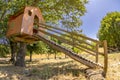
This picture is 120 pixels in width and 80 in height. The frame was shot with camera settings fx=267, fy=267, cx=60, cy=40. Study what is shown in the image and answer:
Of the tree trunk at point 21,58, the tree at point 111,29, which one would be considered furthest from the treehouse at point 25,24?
the tree at point 111,29

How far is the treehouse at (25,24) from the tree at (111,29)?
1559 inches

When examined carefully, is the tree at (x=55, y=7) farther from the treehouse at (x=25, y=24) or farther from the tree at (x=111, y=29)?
the tree at (x=111, y=29)

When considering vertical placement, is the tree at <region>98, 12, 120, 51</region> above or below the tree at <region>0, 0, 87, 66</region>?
below

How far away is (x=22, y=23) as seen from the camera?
17.6m

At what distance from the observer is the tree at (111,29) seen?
190 ft

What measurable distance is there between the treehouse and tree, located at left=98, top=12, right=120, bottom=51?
39603 millimetres

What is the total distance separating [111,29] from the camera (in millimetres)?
59938

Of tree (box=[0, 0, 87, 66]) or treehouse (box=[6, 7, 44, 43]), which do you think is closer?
treehouse (box=[6, 7, 44, 43])

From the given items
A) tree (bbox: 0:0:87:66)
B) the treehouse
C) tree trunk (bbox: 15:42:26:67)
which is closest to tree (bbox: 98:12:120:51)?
tree (bbox: 0:0:87:66)

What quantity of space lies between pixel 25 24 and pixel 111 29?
1748 inches

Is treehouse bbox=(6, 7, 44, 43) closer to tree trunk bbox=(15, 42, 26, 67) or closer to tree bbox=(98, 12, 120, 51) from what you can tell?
tree trunk bbox=(15, 42, 26, 67)

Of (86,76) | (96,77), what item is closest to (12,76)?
(86,76)

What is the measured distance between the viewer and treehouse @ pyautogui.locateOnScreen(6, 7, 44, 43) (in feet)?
57.8

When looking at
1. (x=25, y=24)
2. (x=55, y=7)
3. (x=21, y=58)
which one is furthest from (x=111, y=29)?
(x=25, y=24)
